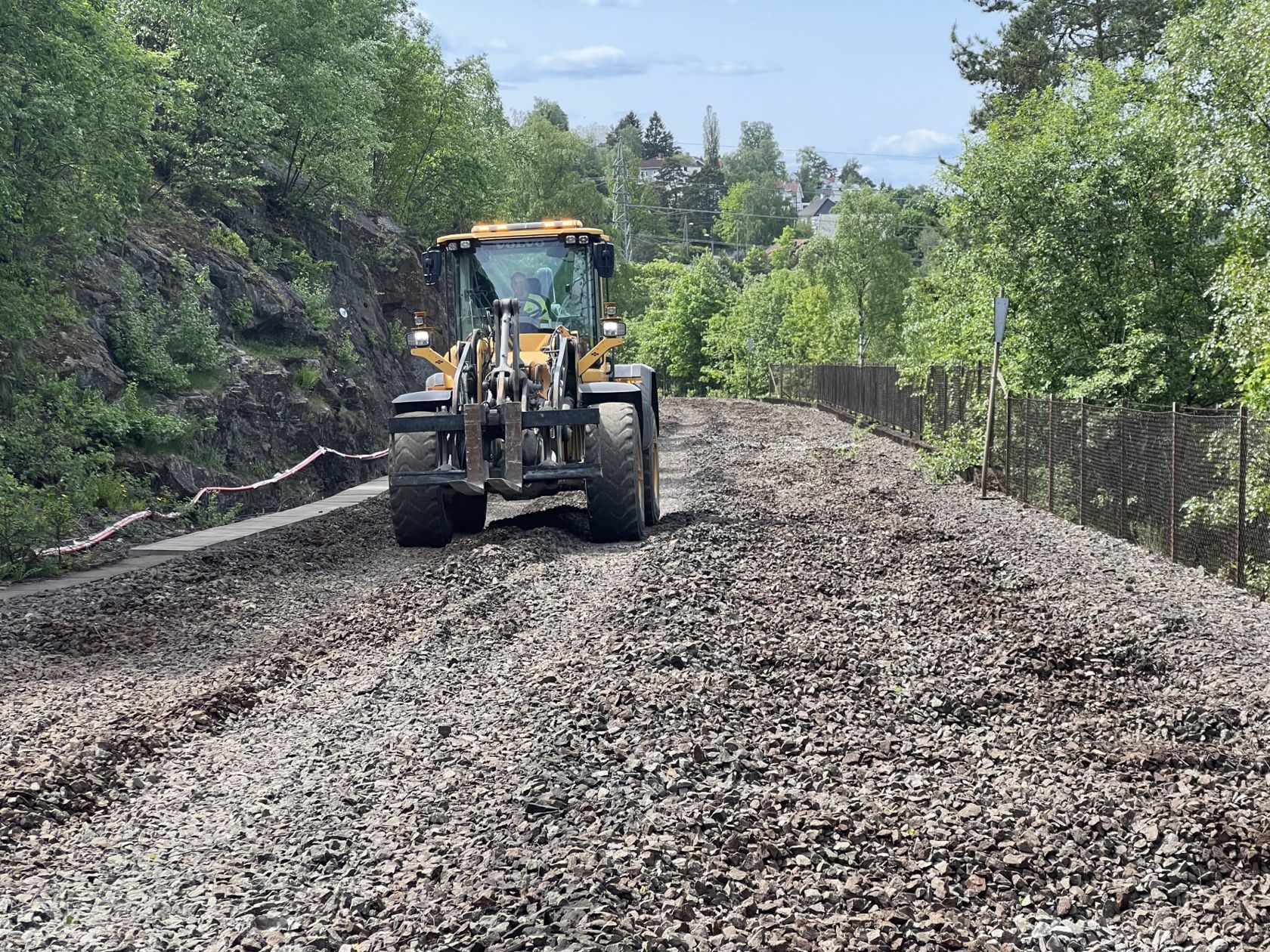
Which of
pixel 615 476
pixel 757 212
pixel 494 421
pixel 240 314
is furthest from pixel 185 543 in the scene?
pixel 757 212

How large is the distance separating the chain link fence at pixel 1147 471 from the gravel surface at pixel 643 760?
80 centimetres

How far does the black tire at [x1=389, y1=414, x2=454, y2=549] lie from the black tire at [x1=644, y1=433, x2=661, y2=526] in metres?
2.31

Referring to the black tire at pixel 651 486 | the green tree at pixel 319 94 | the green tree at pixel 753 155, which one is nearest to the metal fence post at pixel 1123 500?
the black tire at pixel 651 486

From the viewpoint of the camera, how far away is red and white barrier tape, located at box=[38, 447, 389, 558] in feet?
44.1

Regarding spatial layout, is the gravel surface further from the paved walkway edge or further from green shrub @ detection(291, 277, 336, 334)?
green shrub @ detection(291, 277, 336, 334)

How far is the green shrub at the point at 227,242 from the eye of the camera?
25.2 meters

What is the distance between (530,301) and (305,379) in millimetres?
10544

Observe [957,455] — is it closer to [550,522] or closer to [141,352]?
[550,522]

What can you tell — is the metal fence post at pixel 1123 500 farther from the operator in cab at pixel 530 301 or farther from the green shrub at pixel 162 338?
the green shrub at pixel 162 338

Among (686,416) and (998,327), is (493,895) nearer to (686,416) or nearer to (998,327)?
(998,327)

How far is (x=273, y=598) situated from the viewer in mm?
11180

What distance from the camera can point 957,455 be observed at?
812 inches

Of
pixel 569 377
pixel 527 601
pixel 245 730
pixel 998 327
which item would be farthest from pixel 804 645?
pixel 998 327

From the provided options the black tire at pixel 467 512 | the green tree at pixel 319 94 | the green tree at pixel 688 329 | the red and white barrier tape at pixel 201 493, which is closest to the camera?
the red and white barrier tape at pixel 201 493
